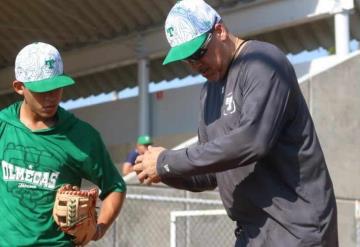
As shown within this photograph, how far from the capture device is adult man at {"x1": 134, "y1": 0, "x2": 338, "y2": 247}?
389cm

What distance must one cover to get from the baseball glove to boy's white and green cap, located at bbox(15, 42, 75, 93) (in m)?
0.54

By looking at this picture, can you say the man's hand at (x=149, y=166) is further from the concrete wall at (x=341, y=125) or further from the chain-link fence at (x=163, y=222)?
the concrete wall at (x=341, y=125)

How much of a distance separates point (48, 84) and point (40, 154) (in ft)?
1.23

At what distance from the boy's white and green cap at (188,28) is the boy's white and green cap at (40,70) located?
987 mm

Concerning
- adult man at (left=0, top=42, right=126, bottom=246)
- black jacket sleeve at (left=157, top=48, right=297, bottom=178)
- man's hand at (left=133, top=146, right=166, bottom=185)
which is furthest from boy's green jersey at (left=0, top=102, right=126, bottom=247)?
black jacket sleeve at (left=157, top=48, right=297, bottom=178)

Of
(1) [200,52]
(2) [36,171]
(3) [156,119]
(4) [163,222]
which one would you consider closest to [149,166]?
(1) [200,52]

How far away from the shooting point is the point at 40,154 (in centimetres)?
491

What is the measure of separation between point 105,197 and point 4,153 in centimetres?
66

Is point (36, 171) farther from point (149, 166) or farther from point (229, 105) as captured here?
point (229, 105)

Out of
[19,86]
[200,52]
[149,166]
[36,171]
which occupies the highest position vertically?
[200,52]

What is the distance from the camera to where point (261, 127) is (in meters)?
3.86

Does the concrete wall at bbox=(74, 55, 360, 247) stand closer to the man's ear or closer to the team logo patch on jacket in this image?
the man's ear

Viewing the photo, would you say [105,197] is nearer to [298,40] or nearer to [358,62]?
[358,62]

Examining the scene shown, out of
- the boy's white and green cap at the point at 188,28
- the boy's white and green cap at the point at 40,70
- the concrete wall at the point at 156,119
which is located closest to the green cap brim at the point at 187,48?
the boy's white and green cap at the point at 188,28
